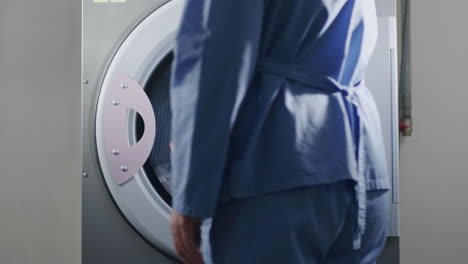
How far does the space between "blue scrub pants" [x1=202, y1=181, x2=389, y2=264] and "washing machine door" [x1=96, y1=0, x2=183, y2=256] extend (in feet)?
1.64

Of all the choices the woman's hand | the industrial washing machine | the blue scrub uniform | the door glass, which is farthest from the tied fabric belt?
the door glass

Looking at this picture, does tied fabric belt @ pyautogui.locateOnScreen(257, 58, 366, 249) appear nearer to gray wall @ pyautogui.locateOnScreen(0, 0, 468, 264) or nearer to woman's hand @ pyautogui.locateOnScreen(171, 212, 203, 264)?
woman's hand @ pyautogui.locateOnScreen(171, 212, 203, 264)

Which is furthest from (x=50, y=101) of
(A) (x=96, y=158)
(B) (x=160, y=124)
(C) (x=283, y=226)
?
(C) (x=283, y=226)

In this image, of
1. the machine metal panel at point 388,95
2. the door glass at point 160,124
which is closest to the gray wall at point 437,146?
the machine metal panel at point 388,95

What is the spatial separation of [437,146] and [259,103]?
93 centimetres

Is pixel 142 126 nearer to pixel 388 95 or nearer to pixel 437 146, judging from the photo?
pixel 388 95

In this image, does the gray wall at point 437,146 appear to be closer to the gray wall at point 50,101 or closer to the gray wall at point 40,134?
the gray wall at point 50,101

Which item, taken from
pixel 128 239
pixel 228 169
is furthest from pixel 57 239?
pixel 228 169

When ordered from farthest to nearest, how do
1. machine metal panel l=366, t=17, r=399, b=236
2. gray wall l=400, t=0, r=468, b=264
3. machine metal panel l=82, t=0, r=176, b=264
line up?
1. gray wall l=400, t=0, r=468, b=264
2. machine metal panel l=82, t=0, r=176, b=264
3. machine metal panel l=366, t=17, r=399, b=236

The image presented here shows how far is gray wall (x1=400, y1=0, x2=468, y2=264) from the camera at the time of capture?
159 centimetres

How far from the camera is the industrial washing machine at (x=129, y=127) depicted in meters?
1.37

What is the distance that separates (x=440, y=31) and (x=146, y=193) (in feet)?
3.29

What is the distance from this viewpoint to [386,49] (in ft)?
4.31

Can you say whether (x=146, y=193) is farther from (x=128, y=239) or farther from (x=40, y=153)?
(x=40, y=153)
